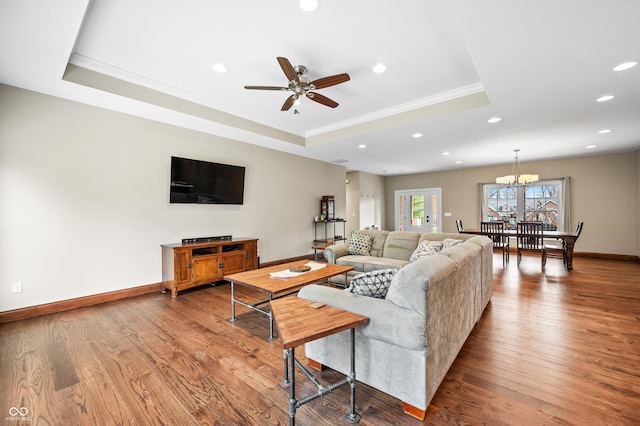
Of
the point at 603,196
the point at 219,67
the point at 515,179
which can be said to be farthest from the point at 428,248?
the point at 603,196

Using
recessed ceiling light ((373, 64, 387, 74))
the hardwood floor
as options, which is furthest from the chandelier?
recessed ceiling light ((373, 64, 387, 74))

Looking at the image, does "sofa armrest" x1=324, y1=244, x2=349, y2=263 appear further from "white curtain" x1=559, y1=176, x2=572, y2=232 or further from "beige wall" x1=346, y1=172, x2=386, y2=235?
"white curtain" x1=559, y1=176, x2=572, y2=232

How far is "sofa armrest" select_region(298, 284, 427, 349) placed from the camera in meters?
1.53

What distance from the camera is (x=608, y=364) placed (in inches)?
84.7

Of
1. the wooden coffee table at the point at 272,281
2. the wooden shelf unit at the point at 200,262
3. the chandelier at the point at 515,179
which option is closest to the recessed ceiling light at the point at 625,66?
the wooden coffee table at the point at 272,281

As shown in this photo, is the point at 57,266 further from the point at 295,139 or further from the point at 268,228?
the point at 295,139

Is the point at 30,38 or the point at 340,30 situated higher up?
the point at 340,30

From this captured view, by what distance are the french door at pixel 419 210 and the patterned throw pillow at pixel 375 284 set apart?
326 inches

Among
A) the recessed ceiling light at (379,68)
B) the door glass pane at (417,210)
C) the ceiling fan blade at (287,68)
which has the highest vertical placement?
the recessed ceiling light at (379,68)

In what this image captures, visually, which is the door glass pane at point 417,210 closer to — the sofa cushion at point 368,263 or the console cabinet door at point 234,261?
the sofa cushion at point 368,263

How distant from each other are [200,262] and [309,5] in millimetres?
3622

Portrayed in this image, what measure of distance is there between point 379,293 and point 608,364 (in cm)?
203

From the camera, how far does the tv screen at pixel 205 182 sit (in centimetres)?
432

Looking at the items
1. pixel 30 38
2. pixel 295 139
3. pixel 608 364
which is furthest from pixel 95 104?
pixel 608 364
